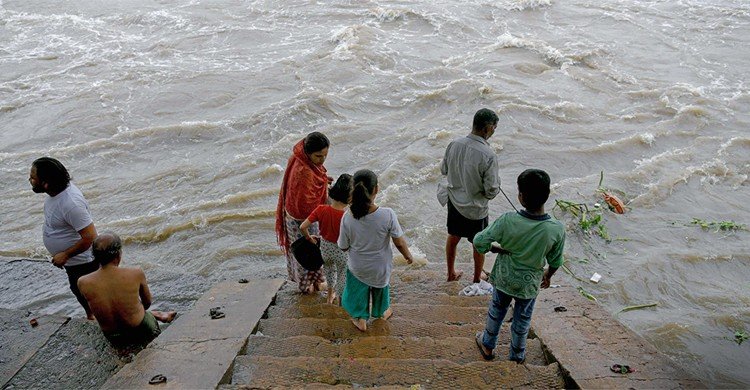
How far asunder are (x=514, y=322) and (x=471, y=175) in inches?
56.5

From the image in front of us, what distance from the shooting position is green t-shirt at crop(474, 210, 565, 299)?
11.7ft

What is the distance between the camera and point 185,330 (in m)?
4.16

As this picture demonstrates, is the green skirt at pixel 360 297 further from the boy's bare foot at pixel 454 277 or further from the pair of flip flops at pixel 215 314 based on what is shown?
the boy's bare foot at pixel 454 277

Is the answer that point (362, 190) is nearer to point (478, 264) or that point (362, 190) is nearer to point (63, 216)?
point (478, 264)

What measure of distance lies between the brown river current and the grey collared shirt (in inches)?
63.0

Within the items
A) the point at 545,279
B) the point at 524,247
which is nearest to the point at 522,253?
the point at 524,247

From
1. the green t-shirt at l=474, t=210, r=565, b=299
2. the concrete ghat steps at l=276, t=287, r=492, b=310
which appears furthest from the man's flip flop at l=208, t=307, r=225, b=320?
the green t-shirt at l=474, t=210, r=565, b=299

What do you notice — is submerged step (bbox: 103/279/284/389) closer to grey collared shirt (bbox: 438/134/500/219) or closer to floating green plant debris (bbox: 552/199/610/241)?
grey collared shirt (bbox: 438/134/500/219)

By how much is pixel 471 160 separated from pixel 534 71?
9.96 meters

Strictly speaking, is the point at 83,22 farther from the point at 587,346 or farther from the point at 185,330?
the point at 587,346

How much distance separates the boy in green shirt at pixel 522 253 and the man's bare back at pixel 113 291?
266cm

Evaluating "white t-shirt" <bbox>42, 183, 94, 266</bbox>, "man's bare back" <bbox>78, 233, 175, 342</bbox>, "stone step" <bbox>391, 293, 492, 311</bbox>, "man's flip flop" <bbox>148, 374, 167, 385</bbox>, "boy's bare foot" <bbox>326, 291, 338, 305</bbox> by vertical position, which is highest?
"white t-shirt" <bbox>42, 183, 94, 266</bbox>

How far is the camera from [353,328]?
4508mm

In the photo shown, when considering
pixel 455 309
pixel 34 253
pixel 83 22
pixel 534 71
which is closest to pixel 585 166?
pixel 534 71
